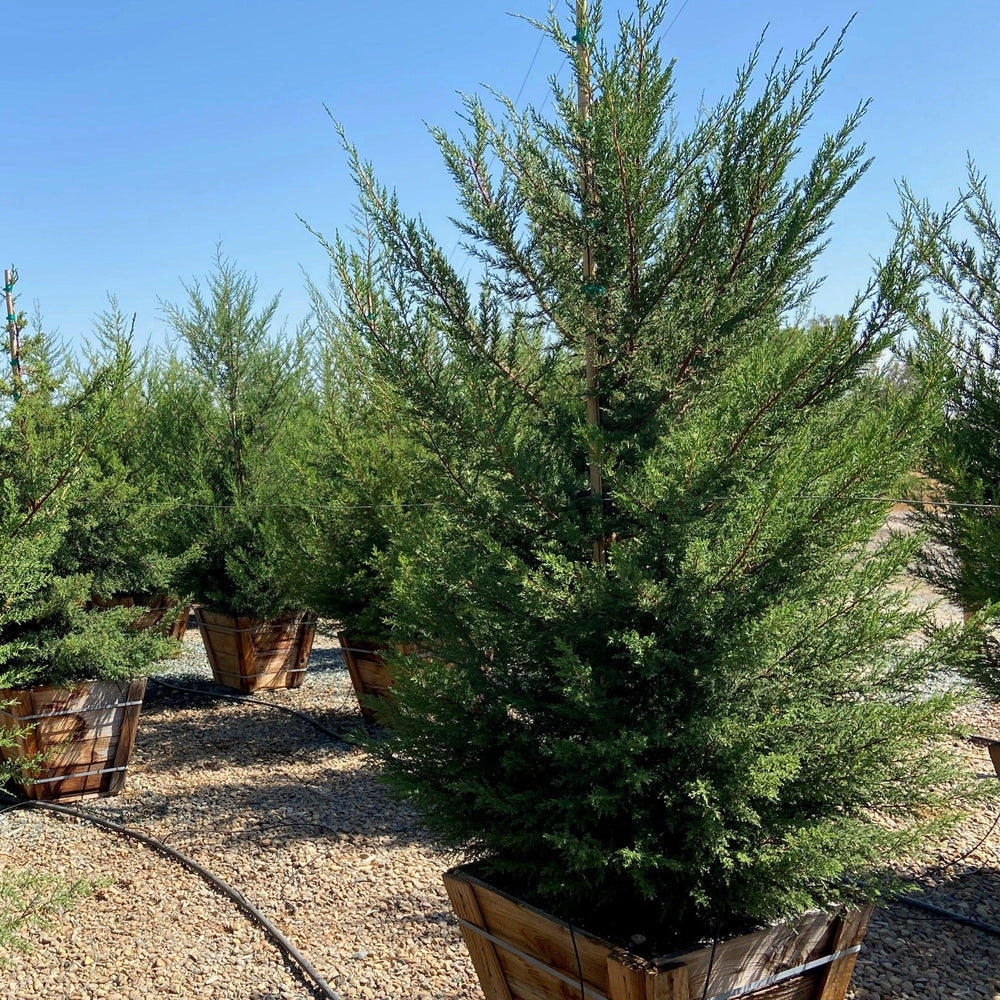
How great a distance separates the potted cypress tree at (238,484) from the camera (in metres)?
8.03

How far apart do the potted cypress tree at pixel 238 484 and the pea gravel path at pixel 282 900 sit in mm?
1788

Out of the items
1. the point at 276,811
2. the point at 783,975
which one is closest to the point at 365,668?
the point at 276,811

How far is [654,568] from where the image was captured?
2691mm

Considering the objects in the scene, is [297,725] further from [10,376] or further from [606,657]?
[606,657]

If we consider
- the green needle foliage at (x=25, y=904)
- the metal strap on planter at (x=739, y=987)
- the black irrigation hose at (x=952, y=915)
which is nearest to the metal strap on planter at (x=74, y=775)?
the green needle foliage at (x=25, y=904)

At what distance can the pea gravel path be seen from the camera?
142 inches

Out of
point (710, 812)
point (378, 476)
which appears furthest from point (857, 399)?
point (378, 476)

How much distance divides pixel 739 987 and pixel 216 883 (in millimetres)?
2810

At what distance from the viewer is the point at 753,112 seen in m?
2.83

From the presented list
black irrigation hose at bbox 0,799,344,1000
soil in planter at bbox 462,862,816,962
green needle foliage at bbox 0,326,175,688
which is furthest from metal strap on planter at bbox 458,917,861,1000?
green needle foliage at bbox 0,326,175,688

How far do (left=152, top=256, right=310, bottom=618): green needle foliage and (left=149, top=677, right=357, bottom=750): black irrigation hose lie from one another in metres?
0.73

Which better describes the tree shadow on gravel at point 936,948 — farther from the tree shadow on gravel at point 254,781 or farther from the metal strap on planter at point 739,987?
the tree shadow on gravel at point 254,781

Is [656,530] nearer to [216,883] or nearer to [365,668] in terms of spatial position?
[216,883]

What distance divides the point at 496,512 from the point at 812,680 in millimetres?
1059
